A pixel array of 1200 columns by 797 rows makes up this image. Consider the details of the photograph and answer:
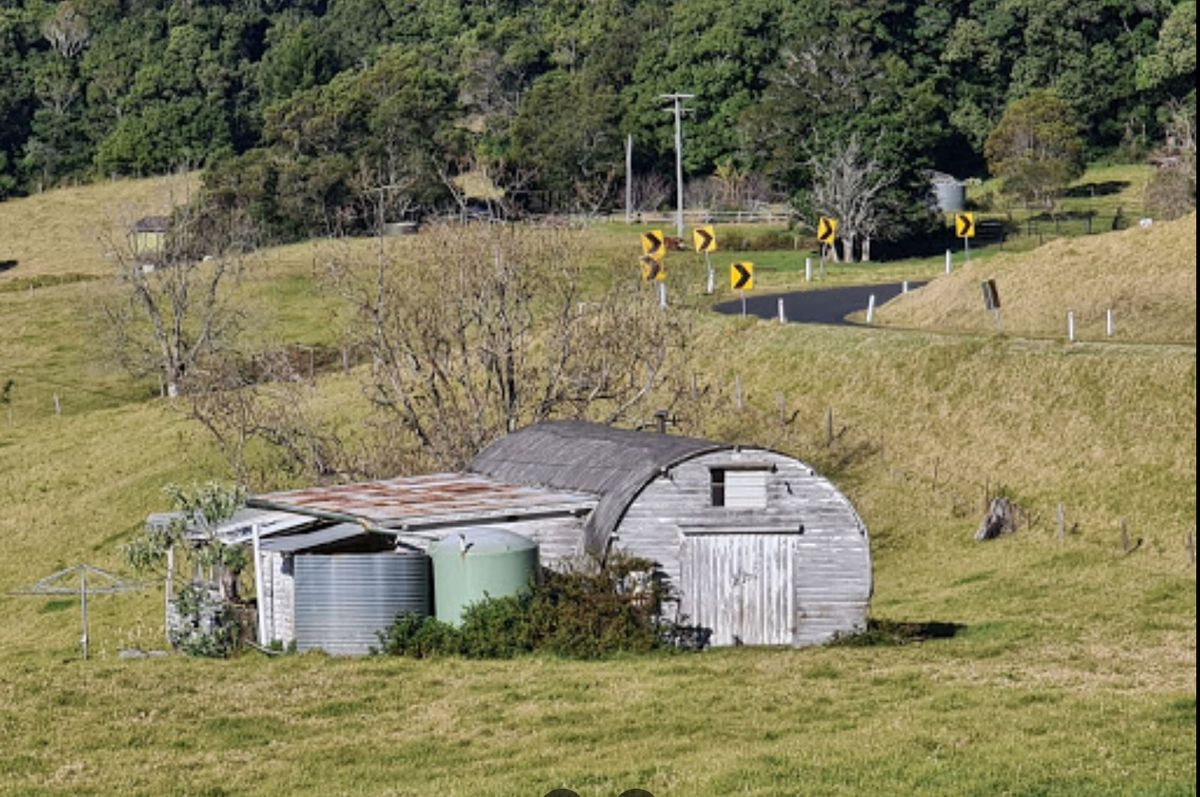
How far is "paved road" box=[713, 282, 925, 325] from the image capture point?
74188 mm

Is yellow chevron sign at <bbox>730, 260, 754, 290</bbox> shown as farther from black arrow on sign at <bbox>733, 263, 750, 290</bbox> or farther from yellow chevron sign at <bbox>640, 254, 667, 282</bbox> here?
yellow chevron sign at <bbox>640, 254, 667, 282</bbox>

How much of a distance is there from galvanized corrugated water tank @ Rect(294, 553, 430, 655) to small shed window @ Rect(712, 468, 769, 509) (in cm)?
554

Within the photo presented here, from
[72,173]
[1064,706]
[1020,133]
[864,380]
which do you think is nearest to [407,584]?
[1064,706]

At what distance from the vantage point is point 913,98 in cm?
13012

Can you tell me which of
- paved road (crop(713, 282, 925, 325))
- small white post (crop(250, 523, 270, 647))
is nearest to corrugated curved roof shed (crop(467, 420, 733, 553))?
small white post (crop(250, 523, 270, 647))

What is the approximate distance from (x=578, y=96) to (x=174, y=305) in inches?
2127

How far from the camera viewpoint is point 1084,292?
221 feet

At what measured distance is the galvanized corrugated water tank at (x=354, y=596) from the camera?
35.4 m

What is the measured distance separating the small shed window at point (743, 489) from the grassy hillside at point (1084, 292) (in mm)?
27826

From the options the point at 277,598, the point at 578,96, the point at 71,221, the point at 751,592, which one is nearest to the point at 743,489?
the point at 751,592

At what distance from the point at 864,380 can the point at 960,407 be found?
172 inches

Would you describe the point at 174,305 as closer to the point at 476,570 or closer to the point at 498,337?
the point at 498,337

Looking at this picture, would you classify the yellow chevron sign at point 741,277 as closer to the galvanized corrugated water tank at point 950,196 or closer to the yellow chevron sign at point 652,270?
the yellow chevron sign at point 652,270

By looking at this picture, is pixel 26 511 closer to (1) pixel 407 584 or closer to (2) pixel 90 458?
(2) pixel 90 458
